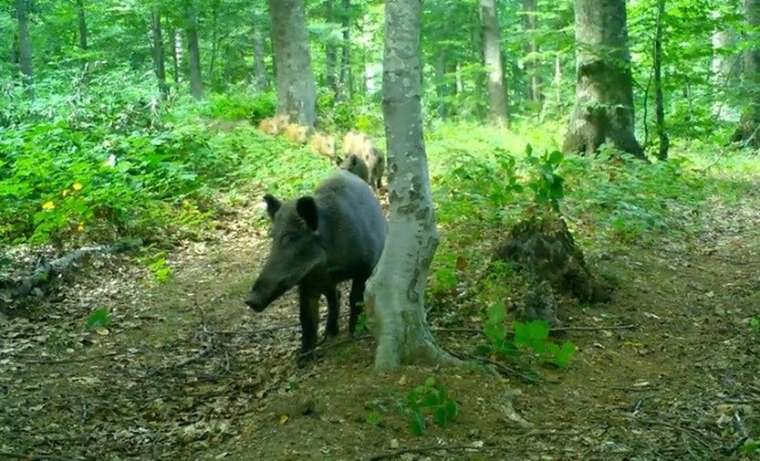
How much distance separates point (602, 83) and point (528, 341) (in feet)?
29.4

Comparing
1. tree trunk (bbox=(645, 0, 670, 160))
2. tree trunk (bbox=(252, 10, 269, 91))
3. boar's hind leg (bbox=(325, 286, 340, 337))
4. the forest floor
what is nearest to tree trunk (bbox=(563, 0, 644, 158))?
tree trunk (bbox=(645, 0, 670, 160))

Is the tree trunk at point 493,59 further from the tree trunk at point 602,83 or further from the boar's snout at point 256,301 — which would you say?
the boar's snout at point 256,301

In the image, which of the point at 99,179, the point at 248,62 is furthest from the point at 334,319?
the point at 248,62

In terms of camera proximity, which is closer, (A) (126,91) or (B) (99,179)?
(B) (99,179)

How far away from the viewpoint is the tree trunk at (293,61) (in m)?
17.0

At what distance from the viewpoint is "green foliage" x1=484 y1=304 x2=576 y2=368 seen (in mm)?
5211

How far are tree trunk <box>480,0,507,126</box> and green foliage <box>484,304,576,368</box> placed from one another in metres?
18.3

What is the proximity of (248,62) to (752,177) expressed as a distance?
79.6 ft

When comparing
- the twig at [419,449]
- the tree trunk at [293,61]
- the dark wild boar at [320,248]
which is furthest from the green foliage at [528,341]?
the tree trunk at [293,61]

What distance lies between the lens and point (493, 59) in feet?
77.3

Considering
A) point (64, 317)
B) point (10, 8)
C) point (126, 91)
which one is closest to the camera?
point (64, 317)

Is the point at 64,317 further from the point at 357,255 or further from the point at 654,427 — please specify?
the point at 654,427

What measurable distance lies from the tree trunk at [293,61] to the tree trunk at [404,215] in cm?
1219

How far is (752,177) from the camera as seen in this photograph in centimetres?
1474
